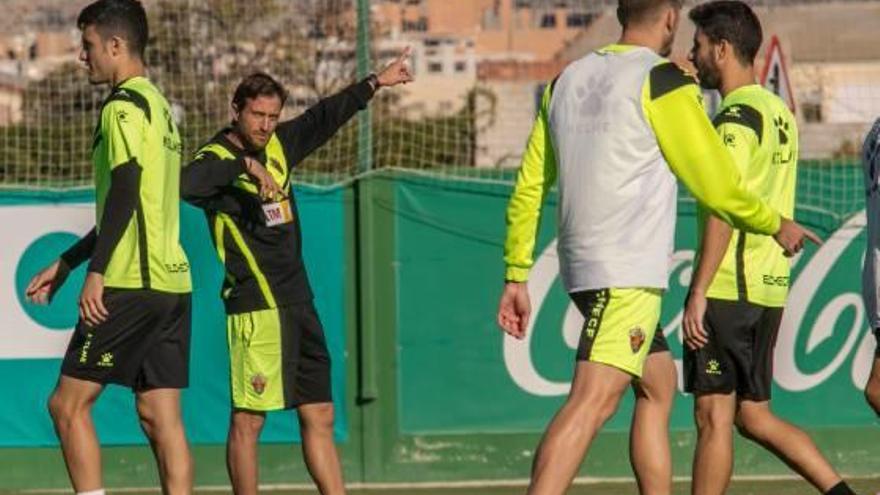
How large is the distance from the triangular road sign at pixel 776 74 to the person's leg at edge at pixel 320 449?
490cm

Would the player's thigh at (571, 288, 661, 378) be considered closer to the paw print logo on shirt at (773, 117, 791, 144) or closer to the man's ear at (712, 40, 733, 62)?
→ the paw print logo on shirt at (773, 117, 791, 144)

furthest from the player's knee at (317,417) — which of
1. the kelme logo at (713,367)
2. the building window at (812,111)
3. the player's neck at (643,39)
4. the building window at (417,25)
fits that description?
the building window at (812,111)

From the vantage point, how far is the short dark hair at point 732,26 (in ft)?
28.8

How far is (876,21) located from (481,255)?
134 inches

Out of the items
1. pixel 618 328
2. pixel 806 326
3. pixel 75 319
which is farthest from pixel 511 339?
pixel 618 328

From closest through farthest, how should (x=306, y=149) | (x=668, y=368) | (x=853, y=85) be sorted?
1. (x=668, y=368)
2. (x=306, y=149)
3. (x=853, y=85)

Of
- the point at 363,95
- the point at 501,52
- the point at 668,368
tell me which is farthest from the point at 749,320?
the point at 501,52

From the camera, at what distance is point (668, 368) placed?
829 centimetres

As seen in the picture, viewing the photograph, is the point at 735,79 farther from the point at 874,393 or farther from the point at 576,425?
the point at 576,425

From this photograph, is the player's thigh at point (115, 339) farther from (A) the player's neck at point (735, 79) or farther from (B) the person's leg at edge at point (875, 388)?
(B) the person's leg at edge at point (875, 388)

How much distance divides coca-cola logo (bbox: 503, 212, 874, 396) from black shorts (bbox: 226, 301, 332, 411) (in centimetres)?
251

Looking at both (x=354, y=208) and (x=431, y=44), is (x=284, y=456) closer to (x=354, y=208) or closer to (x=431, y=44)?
(x=354, y=208)

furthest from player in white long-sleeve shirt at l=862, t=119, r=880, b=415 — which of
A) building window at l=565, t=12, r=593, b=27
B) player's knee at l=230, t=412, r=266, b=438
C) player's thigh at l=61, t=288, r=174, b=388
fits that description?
building window at l=565, t=12, r=593, b=27

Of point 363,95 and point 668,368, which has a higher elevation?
point 363,95
